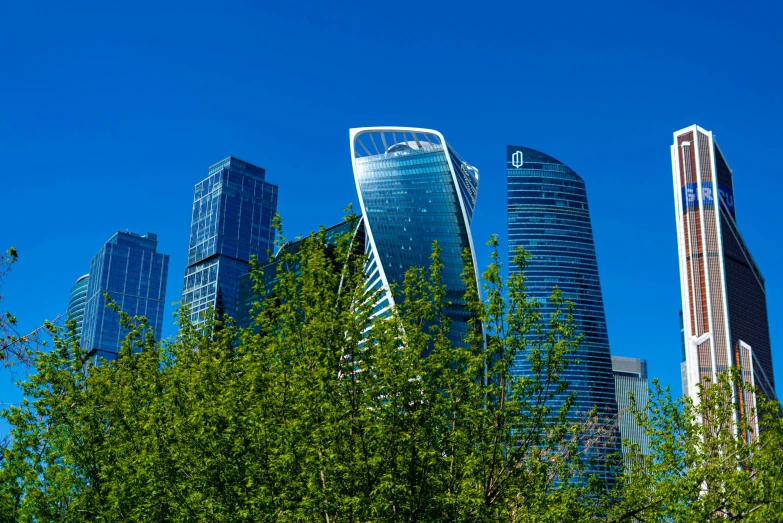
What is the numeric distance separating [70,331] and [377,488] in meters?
19.0

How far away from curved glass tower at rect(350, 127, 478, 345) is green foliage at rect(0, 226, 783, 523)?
147m

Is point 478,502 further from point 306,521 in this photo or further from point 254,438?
point 254,438

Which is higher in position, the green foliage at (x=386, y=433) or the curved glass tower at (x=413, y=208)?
the curved glass tower at (x=413, y=208)

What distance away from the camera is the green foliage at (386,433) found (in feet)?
93.4

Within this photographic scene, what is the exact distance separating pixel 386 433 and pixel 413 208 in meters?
163

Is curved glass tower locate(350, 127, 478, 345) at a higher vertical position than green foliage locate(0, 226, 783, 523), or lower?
higher

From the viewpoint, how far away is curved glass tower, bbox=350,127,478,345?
→ 18512cm

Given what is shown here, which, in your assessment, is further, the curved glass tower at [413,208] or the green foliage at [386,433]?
the curved glass tower at [413,208]

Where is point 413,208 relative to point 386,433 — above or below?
above

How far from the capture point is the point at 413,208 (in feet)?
624

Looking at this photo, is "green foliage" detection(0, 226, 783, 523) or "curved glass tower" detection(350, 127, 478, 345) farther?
"curved glass tower" detection(350, 127, 478, 345)

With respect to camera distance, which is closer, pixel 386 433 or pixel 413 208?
pixel 386 433

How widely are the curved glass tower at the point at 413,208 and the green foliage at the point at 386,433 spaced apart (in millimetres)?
146851

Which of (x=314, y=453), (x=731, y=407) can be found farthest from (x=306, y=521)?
(x=731, y=407)
